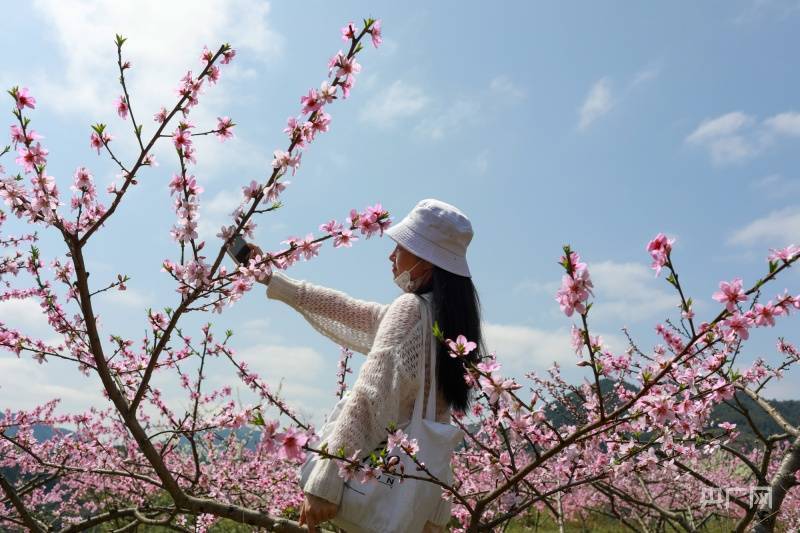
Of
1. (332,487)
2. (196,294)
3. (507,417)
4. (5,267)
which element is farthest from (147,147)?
(5,267)

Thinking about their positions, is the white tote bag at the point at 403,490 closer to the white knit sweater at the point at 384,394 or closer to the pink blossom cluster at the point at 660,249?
the white knit sweater at the point at 384,394

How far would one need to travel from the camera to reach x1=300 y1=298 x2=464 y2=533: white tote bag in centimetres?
193

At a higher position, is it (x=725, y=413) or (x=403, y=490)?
(x=725, y=413)

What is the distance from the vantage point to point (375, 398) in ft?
6.66

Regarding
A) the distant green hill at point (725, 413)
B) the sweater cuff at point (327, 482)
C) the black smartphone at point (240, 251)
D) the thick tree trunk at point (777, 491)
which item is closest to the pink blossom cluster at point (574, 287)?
the sweater cuff at point (327, 482)

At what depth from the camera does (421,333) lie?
2.22 metres

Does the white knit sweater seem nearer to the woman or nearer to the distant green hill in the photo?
the woman

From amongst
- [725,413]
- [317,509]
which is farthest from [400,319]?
[725,413]

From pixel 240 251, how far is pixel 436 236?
3.00 feet

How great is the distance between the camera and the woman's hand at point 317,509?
192cm

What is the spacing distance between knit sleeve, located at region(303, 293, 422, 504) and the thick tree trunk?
7.63ft

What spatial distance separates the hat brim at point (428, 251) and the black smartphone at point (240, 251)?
0.69m

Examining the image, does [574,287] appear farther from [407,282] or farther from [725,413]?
[725,413]

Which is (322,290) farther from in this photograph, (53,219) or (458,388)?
(53,219)
